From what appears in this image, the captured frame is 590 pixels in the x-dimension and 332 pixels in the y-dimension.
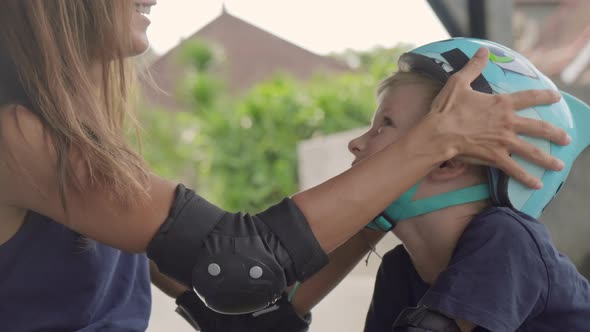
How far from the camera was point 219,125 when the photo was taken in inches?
411

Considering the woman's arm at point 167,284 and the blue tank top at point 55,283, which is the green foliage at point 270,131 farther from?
the blue tank top at point 55,283

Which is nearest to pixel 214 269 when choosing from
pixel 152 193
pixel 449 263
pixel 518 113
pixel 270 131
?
pixel 152 193

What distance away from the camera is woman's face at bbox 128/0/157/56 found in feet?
6.31

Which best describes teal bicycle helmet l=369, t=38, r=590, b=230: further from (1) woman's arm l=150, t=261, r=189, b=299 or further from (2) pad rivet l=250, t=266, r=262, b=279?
(1) woman's arm l=150, t=261, r=189, b=299

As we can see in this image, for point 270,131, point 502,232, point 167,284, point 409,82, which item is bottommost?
point 270,131

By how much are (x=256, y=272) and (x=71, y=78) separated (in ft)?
1.87

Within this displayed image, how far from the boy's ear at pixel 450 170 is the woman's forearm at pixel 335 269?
0.40m

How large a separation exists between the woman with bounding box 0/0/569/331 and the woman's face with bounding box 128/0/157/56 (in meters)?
0.07

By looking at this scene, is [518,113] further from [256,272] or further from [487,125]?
[256,272]

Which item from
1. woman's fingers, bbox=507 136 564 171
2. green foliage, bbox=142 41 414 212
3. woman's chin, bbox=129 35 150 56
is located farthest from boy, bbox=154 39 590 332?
green foliage, bbox=142 41 414 212

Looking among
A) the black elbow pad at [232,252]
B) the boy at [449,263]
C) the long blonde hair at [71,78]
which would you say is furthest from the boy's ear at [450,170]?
the long blonde hair at [71,78]

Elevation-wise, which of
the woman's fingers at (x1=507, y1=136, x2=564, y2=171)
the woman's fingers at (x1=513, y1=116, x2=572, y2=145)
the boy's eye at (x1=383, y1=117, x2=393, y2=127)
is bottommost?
the boy's eye at (x1=383, y1=117, x2=393, y2=127)

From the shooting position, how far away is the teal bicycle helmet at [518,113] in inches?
72.4

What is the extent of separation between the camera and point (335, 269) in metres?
2.25
